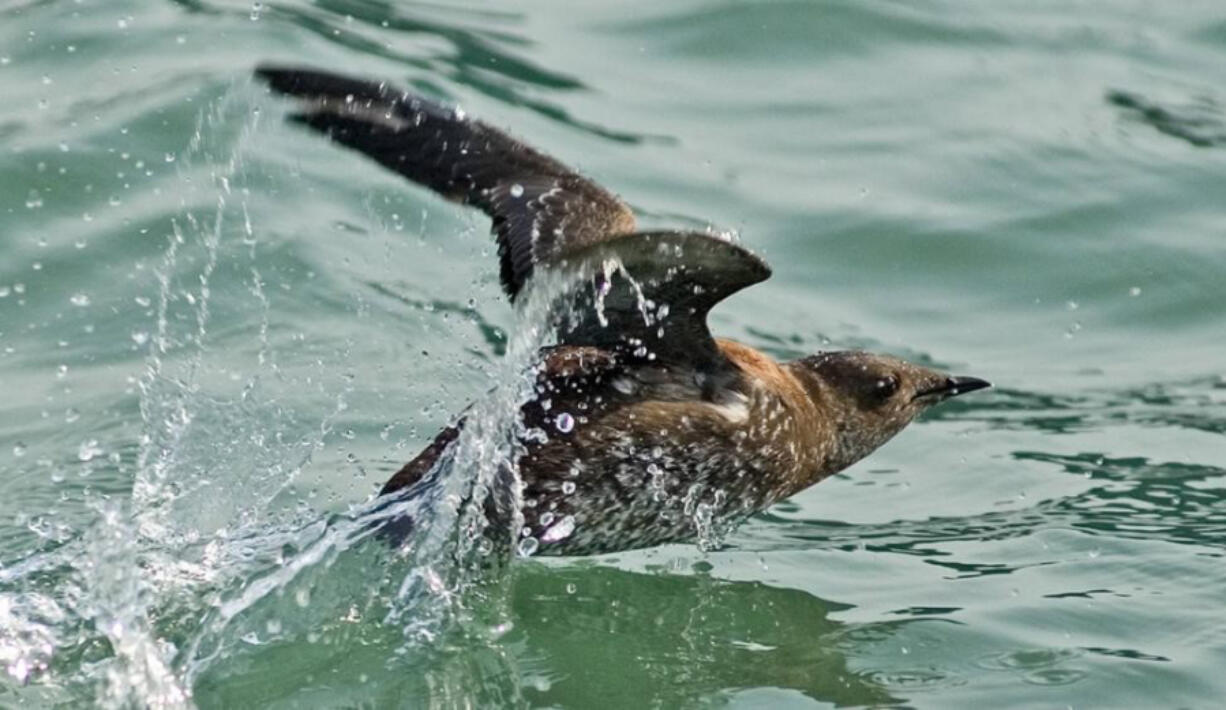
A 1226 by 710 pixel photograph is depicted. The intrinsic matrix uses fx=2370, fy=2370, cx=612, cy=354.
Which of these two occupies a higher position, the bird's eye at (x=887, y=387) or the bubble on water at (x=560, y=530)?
the bird's eye at (x=887, y=387)

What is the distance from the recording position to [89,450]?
8477 millimetres

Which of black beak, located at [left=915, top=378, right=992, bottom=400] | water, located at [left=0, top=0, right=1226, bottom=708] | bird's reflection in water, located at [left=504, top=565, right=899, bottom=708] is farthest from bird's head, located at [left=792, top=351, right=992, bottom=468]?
bird's reflection in water, located at [left=504, top=565, right=899, bottom=708]

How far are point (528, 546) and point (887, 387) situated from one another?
167 centimetres

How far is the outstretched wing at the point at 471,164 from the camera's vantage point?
6.98 m

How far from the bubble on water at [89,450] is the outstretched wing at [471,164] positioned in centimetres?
199

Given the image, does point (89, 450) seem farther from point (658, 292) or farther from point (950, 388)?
point (950, 388)

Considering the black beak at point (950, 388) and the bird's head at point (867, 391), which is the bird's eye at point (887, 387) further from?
the black beak at point (950, 388)

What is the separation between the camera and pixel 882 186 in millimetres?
11508

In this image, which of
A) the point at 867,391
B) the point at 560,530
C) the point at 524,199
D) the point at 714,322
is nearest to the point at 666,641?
the point at 560,530

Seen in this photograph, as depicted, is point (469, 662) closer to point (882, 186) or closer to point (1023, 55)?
point (882, 186)

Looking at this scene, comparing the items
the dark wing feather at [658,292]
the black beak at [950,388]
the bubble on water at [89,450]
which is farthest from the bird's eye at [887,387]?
the bubble on water at [89,450]

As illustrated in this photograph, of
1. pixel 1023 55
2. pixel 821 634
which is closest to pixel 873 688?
pixel 821 634

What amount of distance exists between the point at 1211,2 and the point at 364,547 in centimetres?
776

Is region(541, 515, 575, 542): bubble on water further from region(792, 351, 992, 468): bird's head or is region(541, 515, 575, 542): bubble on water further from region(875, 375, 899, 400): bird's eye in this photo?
region(875, 375, 899, 400): bird's eye
